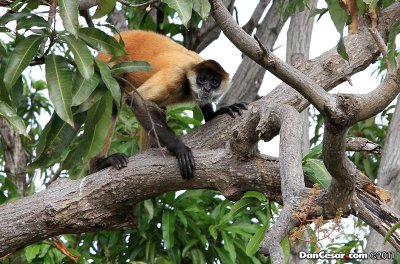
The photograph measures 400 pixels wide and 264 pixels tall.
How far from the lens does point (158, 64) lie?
19.6ft

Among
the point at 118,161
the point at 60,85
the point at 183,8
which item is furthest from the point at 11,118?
the point at 118,161

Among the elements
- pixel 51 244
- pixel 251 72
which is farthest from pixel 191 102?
pixel 51 244

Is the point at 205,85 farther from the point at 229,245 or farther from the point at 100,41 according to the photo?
the point at 100,41

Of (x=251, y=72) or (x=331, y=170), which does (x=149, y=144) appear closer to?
(x=251, y=72)

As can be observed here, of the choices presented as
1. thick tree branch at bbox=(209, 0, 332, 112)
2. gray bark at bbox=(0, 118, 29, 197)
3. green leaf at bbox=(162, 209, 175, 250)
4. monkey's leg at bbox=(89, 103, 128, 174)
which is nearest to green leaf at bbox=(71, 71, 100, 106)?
thick tree branch at bbox=(209, 0, 332, 112)

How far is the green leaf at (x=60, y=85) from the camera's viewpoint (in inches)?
137

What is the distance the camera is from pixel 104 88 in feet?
13.5

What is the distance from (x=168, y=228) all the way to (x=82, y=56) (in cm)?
268

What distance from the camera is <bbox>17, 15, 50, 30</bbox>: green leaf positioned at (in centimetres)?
374

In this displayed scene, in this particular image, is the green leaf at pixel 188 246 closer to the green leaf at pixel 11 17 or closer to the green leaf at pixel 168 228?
the green leaf at pixel 168 228

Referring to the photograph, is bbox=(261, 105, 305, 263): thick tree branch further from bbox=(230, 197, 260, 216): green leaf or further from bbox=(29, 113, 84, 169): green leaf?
bbox=(29, 113, 84, 169): green leaf

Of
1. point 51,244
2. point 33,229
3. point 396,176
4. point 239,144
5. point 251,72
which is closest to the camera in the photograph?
point 239,144

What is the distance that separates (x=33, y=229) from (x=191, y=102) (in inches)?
90.5

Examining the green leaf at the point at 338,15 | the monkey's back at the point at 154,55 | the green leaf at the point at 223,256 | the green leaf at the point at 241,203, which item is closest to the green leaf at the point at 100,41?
the green leaf at the point at 241,203
